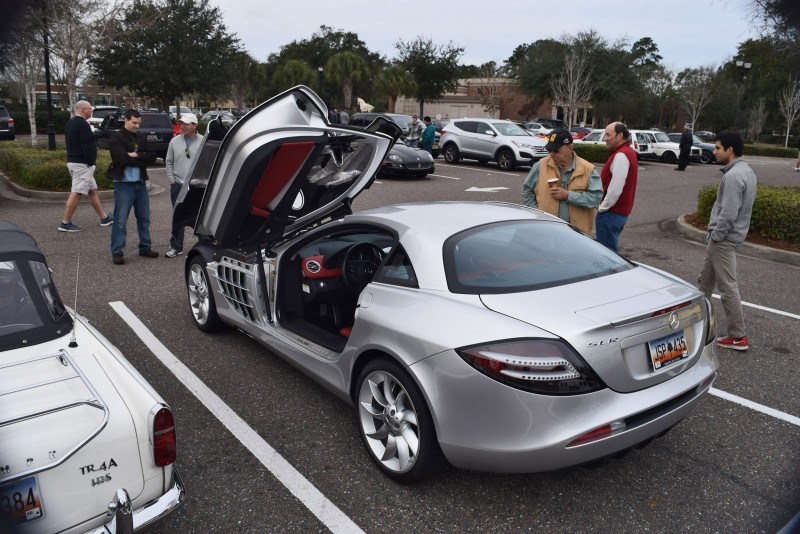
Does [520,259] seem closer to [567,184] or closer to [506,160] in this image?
[567,184]

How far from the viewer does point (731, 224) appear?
4.74 metres

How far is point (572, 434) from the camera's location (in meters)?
2.54

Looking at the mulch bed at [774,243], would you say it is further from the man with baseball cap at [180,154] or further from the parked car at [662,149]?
the parked car at [662,149]

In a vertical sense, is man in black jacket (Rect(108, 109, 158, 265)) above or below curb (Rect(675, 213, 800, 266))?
above

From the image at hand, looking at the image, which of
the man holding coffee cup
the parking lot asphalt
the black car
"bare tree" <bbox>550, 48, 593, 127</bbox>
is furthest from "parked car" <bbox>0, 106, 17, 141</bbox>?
"bare tree" <bbox>550, 48, 593, 127</bbox>

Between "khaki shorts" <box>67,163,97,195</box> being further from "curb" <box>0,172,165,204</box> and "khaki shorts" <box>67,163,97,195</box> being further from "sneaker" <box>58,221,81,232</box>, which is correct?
"curb" <box>0,172,165,204</box>

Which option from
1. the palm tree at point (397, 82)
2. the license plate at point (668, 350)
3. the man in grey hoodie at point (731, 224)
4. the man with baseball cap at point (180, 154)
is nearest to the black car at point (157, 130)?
the man with baseball cap at point (180, 154)

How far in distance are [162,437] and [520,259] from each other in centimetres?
198

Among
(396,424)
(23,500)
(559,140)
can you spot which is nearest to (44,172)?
(559,140)

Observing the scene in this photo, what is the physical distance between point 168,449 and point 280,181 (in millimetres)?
2305

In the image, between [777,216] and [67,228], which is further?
[67,228]

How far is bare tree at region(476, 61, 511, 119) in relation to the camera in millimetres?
54969

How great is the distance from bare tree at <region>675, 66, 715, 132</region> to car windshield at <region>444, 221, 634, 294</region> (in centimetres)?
5743

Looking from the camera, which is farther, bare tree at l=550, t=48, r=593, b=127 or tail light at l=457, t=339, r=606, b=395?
bare tree at l=550, t=48, r=593, b=127
